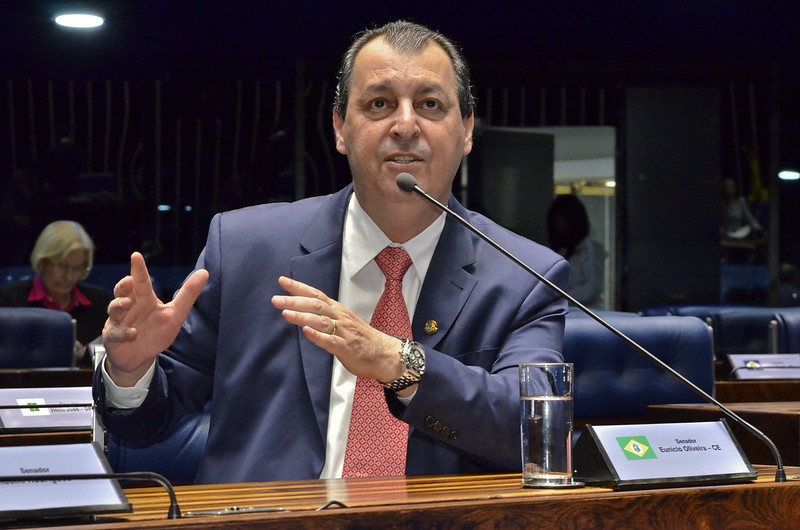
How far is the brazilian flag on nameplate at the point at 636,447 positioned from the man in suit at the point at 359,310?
10.2 inches

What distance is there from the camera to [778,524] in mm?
1211

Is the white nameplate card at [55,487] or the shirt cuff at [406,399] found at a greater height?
the shirt cuff at [406,399]

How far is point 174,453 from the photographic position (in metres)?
1.97

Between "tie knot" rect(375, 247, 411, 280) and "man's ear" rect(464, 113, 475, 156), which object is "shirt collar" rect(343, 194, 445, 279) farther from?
"man's ear" rect(464, 113, 475, 156)

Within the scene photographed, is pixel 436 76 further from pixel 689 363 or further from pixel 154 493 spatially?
pixel 689 363

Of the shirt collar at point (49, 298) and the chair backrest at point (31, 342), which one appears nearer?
the chair backrest at point (31, 342)

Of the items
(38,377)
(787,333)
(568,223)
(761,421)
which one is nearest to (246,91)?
(568,223)

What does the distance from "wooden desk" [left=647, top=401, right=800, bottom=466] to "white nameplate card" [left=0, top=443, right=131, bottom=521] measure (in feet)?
4.99

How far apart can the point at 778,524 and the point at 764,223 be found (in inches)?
236

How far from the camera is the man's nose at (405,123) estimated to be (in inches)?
65.9

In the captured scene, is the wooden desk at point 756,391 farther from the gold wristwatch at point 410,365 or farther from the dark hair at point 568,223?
the dark hair at point 568,223

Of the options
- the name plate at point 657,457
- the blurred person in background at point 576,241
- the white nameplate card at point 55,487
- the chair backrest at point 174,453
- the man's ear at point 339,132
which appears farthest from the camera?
the blurred person in background at point 576,241

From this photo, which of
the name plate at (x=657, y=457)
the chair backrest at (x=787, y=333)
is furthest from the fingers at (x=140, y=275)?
the chair backrest at (x=787, y=333)

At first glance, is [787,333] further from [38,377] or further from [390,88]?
[390,88]
